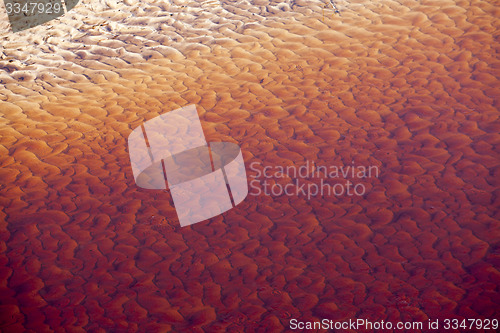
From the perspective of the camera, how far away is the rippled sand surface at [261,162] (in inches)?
155

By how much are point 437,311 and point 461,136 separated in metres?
2.79

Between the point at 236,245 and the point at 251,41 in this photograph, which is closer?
the point at 236,245

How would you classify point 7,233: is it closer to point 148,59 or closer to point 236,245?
point 236,245

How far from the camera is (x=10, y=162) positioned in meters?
5.98

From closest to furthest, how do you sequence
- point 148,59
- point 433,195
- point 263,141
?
1. point 433,195
2. point 263,141
3. point 148,59

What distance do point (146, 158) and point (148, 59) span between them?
3257 millimetres

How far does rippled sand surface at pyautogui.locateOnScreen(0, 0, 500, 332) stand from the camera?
3.93 meters

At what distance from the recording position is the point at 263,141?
6062mm

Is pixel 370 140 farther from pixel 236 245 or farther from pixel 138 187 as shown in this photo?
pixel 138 187

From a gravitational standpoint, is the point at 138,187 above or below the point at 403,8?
below

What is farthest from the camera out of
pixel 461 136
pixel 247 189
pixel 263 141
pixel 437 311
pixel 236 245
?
pixel 263 141

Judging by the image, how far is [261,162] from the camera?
18.6 ft

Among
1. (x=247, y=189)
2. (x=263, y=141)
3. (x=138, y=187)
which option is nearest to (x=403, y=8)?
(x=263, y=141)

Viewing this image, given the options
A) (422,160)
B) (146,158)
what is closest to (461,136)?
(422,160)
